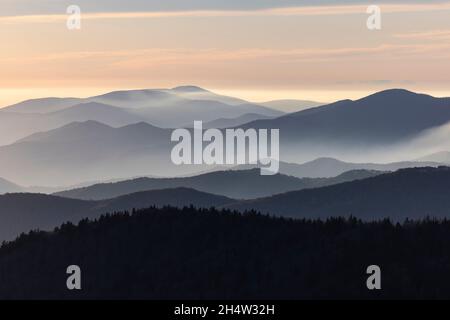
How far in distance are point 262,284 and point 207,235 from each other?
65.6 feet

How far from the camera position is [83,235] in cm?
12744

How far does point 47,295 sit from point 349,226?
106ft

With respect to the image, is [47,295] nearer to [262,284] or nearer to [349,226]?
[262,284]

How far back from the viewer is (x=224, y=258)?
115 metres

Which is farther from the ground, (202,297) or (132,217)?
(132,217)

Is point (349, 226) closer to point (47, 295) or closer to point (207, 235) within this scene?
point (207, 235)

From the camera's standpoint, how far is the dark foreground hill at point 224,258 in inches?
4087

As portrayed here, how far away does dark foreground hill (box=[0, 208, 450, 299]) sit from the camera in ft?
341

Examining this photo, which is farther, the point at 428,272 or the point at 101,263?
the point at 101,263

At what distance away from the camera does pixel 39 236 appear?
132m
